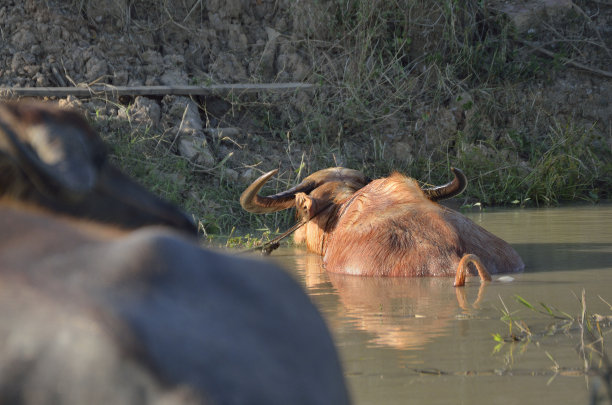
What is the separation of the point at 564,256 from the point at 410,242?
4.43ft

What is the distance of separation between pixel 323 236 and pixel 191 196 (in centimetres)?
225

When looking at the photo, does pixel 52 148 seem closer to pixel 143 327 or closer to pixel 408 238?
pixel 143 327

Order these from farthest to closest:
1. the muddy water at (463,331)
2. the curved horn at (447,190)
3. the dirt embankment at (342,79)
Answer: the dirt embankment at (342,79), the curved horn at (447,190), the muddy water at (463,331)

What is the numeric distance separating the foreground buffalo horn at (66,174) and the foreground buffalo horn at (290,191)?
6.29m

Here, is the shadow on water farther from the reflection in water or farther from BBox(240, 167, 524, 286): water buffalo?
the reflection in water

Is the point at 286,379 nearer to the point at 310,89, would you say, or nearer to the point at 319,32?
the point at 310,89

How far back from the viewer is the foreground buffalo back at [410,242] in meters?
5.62

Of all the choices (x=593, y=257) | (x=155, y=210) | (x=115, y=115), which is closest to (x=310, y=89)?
(x=115, y=115)

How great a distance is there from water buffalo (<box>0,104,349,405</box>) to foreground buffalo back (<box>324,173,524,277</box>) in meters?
4.97

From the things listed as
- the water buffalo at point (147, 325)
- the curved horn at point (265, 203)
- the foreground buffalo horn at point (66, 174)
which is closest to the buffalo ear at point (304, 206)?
the curved horn at point (265, 203)

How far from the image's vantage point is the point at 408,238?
575 cm

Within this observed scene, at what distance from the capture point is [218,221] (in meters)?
8.69

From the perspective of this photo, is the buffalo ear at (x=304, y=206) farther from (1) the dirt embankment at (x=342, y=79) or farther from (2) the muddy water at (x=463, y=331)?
(1) the dirt embankment at (x=342, y=79)

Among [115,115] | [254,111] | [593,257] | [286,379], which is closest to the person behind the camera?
[286,379]
